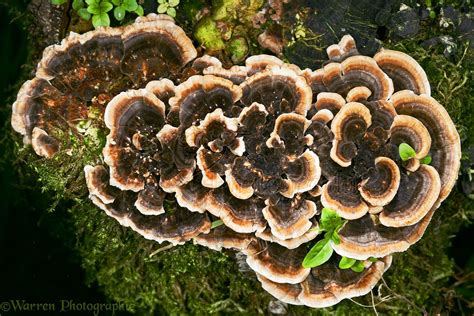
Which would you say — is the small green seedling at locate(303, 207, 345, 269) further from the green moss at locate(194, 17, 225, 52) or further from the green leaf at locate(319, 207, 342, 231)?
the green moss at locate(194, 17, 225, 52)

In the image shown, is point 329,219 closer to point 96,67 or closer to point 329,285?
point 329,285

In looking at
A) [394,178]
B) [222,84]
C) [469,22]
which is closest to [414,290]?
[394,178]

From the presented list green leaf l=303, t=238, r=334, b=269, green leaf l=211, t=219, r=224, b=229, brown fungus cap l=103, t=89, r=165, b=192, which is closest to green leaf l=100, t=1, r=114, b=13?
brown fungus cap l=103, t=89, r=165, b=192

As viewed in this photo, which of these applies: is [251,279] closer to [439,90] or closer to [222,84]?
[222,84]

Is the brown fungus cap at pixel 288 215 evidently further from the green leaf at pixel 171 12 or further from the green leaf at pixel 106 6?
the green leaf at pixel 106 6

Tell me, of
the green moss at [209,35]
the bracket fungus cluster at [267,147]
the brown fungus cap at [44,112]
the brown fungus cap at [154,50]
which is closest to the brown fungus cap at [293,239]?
the bracket fungus cluster at [267,147]

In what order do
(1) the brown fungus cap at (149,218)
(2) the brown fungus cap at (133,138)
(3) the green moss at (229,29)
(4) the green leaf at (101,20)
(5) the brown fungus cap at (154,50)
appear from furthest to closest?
(3) the green moss at (229,29), (4) the green leaf at (101,20), (5) the brown fungus cap at (154,50), (1) the brown fungus cap at (149,218), (2) the brown fungus cap at (133,138)

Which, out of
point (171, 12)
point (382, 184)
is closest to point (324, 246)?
point (382, 184)
